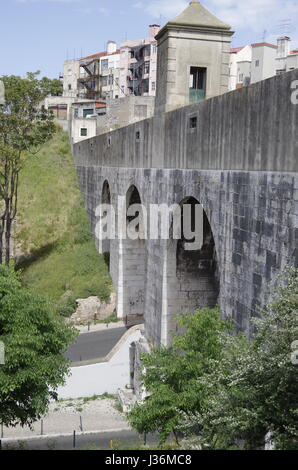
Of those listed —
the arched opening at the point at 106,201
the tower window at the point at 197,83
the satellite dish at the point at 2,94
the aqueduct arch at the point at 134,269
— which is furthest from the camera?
the arched opening at the point at 106,201

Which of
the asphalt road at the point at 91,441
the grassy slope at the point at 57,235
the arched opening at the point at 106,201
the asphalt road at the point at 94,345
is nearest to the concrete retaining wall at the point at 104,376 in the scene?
the asphalt road at the point at 94,345

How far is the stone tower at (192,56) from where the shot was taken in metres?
19.7

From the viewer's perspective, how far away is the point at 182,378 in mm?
13008

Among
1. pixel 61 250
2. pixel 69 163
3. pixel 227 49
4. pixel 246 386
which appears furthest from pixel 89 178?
pixel 246 386

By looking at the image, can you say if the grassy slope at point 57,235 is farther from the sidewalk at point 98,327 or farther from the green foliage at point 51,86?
the green foliage at point 51,86

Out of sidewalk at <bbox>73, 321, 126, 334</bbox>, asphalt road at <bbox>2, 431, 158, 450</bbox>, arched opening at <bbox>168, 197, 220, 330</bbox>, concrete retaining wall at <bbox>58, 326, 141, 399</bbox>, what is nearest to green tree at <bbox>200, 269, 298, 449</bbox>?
asphalt road at <bbox>2, 431, 158, 450</bbox>

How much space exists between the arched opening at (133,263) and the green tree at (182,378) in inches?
566

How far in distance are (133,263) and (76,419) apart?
10.3 metres

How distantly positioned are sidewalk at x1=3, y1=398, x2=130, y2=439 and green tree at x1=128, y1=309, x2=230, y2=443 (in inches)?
246

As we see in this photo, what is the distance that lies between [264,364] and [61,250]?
30.9m

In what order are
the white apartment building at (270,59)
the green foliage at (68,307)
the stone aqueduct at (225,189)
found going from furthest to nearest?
the white apartment building at (270,59) < the green foliage at (68,307) < the stone aqueduct at (225,189)

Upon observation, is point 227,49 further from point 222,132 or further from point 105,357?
point 105,357

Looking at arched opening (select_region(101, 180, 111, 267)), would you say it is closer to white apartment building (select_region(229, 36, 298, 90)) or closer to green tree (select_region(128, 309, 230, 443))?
white apartment building (select_region(229, 36, 298, 90))

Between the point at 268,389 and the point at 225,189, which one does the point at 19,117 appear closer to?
the point at 225,189
